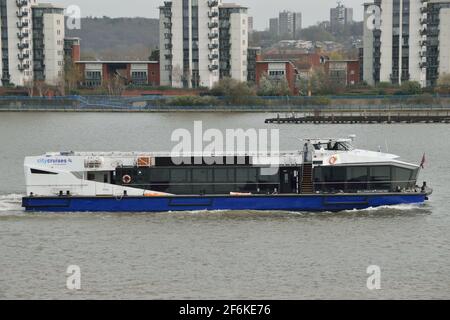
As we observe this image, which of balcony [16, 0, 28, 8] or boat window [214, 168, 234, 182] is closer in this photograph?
boat window [214, 168, 234, 182]

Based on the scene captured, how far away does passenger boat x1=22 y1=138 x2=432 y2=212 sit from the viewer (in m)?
39.2

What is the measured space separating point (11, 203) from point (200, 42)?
83.1m

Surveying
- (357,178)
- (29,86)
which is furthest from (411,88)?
(357,178)

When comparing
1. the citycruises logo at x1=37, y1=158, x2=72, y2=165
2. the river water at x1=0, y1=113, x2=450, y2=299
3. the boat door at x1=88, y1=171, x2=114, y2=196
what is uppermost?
the citycruises logo at x1=37, y1=158, x2=72, y2=165

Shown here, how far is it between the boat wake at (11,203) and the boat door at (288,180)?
10.3 meters

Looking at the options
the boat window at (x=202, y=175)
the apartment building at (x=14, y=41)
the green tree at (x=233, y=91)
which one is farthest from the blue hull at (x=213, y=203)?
the apartment building at (x=14, y=41)

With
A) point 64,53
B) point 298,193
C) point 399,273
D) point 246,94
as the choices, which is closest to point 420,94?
point 246,94

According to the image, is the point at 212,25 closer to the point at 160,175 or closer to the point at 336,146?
the point at 336,146

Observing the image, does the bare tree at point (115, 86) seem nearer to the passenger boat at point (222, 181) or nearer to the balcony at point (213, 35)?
the balcony at point (213, 35)

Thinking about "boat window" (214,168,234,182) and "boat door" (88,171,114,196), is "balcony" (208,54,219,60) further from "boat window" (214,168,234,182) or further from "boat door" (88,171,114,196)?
"boat door" (88,171,114,196)

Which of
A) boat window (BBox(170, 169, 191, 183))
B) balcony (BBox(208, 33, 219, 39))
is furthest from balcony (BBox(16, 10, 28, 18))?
boat window (BBox(170, 169, 191, 183))

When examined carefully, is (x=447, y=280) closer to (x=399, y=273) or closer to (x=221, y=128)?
(x=399, y=273)

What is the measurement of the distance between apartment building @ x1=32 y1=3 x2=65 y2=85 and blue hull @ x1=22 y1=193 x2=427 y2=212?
89457 mm

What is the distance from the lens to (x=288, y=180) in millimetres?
39844
